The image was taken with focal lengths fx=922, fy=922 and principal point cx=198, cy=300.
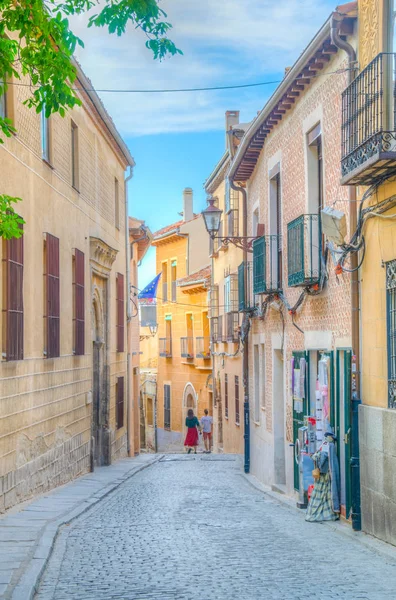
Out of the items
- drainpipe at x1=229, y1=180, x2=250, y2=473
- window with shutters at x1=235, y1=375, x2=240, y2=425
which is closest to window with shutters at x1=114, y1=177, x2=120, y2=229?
drainpipe at x1=229, y1=180, x2=250, y2=473

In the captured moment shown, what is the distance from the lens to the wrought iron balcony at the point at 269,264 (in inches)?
663

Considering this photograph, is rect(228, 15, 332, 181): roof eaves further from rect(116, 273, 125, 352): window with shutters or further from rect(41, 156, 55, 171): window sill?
rect(116, 273, 125, 352): window with shutters

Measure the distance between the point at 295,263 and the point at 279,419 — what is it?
14.9 ft

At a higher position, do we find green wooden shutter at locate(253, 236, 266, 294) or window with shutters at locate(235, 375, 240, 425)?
green wooden shutter at locate(253, 236, 266, 294)

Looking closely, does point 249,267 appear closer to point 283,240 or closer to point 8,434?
point 283,240

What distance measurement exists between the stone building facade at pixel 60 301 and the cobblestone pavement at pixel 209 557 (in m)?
1.91

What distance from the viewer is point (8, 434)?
42.3 ft

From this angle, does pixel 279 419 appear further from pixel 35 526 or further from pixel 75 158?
pixel 35 526

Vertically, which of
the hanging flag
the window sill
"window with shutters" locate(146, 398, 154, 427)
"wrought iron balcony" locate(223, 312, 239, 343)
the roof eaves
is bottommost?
"window with shutters" locate(146, 398, 154, 427)

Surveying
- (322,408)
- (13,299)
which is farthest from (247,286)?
(13,299)

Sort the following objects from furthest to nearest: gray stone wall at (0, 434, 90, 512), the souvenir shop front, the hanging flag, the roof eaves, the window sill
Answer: the hanging flag < the window sill < gray stone wall at (0, 434, 90, 512) < the roof eaves < the souvenir shop front

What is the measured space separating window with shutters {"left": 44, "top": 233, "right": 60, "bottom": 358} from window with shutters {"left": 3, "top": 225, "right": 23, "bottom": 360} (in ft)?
6.92

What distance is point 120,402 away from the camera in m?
26.6

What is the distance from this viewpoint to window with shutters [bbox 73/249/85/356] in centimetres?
1855
